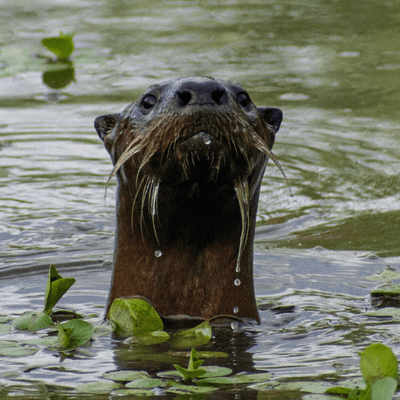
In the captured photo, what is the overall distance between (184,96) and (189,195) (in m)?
0.39

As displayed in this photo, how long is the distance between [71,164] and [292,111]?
2.08 meters

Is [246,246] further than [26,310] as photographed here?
No

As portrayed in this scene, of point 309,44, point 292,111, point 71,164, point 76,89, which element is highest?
point 309,44

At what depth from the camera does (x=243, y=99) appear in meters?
3.64

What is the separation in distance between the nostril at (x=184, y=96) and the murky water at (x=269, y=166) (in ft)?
3.02

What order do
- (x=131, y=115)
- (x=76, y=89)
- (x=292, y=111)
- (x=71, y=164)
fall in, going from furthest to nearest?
(x=76, y=89) → (x=292, y=111) → (x=71, y=164) → (x=131, y=115)

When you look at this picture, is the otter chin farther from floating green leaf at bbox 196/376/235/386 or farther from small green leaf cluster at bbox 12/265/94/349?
floating green leaf at bbox 196/376/235/386

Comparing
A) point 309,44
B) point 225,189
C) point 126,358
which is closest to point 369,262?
point 225,189

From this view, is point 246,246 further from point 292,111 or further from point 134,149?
point 292,111

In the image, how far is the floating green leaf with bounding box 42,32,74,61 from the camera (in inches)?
353

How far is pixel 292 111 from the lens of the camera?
25.6 ft

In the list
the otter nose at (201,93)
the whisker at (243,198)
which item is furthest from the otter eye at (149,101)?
the whisker at (243,198)

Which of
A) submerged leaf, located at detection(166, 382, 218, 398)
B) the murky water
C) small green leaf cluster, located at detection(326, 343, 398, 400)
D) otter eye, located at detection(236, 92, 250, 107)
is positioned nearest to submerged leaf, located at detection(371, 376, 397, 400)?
small green leaf cluster, located at detection(326, 343, 398, 400)

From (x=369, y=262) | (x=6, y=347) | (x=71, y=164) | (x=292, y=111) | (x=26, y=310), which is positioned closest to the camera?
(x=6, y=347)
